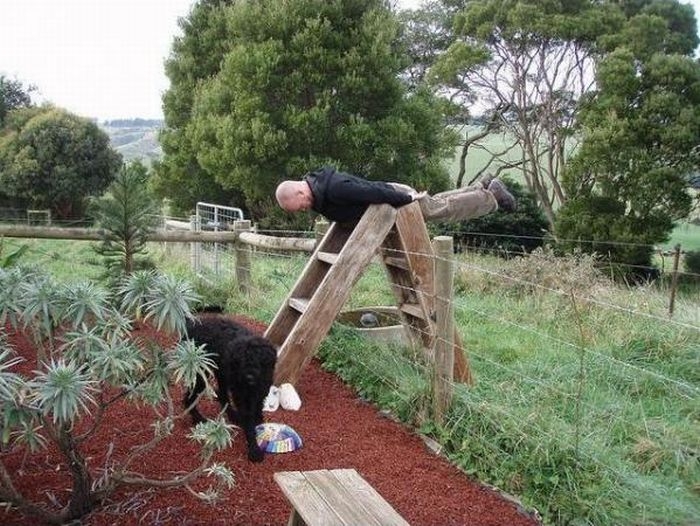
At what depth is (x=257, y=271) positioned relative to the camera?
9.18 m

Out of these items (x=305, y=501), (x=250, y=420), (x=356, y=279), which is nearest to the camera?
(x=305, y=501)

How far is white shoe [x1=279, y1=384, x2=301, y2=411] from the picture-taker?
172 inches

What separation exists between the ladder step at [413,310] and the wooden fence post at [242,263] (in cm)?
317

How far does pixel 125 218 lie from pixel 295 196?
2.41m

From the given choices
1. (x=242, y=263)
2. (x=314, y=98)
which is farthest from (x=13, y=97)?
(x=242, y=263)

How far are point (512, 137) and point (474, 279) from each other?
13.8 metres

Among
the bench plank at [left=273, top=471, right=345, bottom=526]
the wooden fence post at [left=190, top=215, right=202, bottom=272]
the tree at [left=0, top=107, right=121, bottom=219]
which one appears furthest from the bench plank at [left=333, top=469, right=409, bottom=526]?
the tree at [left=0, top=107, right=121, bottom=219]

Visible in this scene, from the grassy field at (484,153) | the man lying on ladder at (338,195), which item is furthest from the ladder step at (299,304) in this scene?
the grassy field at (484,153)

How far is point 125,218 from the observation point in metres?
6.05

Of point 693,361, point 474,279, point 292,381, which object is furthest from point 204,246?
point 693,361

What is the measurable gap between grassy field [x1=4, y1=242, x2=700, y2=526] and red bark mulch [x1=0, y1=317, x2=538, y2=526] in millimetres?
186

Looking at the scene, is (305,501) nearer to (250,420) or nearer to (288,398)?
(250,420)

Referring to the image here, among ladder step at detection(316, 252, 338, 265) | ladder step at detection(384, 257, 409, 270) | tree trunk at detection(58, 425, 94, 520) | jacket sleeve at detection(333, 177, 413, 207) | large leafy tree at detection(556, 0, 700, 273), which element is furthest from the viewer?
large leafy tree at detection(556, 0, 700, 273)

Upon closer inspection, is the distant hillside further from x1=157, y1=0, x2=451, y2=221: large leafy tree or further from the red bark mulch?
the red bark mulch
